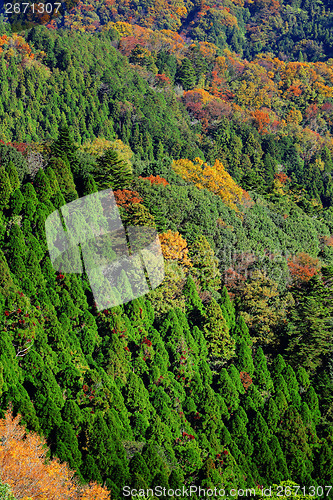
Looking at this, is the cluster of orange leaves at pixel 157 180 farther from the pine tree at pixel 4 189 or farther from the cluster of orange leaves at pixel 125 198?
the pine tree at pixel 4 189

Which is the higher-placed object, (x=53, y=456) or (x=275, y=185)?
(x=53, y=456)

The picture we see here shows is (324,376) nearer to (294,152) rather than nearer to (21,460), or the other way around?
(21,460)

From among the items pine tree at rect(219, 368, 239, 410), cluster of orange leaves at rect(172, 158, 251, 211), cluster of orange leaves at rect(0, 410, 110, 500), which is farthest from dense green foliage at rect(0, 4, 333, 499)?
cluster of orange leaves at rect(0, 410, 110, 500)

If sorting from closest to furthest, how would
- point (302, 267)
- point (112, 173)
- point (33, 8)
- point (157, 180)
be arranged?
point (112, 173) < point (302, 267) < point (157, 180) < point (33, 8)

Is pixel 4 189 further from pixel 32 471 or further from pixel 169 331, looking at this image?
pixel 32 471

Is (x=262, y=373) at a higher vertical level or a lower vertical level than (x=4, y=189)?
lower

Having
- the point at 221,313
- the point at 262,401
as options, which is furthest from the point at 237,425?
the point at 221,313

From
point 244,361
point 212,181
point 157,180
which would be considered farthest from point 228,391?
point 212,181
